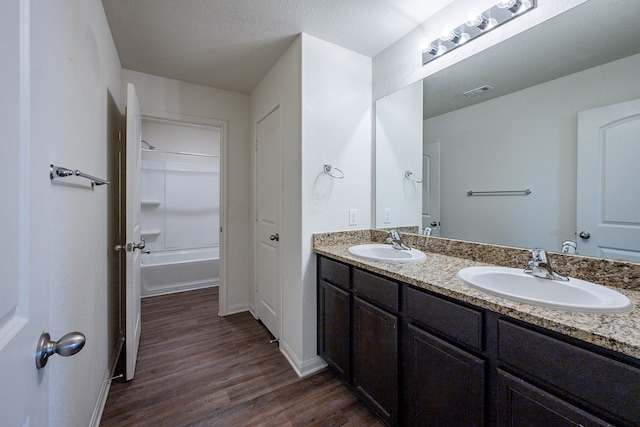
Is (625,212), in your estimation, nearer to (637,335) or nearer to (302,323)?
(637,335)

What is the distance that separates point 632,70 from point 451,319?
3.90 ft

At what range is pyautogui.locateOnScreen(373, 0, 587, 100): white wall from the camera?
49.6 inches

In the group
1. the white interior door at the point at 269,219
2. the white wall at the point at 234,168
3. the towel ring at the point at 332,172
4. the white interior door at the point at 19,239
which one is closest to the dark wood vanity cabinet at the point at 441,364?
the towel ring at the point at 332,172

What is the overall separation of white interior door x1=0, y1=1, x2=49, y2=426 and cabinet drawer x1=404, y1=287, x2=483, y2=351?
→ 1.15 meters

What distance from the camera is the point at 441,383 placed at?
3.46ft

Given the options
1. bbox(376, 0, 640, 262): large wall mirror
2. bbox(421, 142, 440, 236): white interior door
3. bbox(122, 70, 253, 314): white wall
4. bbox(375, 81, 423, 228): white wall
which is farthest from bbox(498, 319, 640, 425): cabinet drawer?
bbox(122, 70, 253, 314): white wall

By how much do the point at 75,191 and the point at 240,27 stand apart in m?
1.42

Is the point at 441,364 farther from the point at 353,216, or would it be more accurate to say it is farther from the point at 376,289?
the point at 353,216

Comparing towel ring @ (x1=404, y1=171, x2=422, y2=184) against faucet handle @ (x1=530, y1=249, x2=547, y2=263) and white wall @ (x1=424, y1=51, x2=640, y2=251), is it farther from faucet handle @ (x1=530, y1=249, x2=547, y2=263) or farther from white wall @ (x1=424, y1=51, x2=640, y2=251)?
faucet handle @ (x1=530, y1=249, x2=547, y2=263)

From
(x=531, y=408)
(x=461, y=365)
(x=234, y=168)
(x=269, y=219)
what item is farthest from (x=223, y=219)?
(x=531, y=408)

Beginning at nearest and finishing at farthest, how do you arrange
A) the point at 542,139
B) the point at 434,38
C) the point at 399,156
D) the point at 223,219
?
the point at 542,139
the point at 434,38
the point at 399,156
the point at 223,219

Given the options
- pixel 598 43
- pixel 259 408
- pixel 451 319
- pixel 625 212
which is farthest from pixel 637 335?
pixel 259 408

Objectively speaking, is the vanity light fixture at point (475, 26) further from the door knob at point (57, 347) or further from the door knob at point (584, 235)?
the door knob at point (57, 347)

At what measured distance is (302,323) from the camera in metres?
1.87
